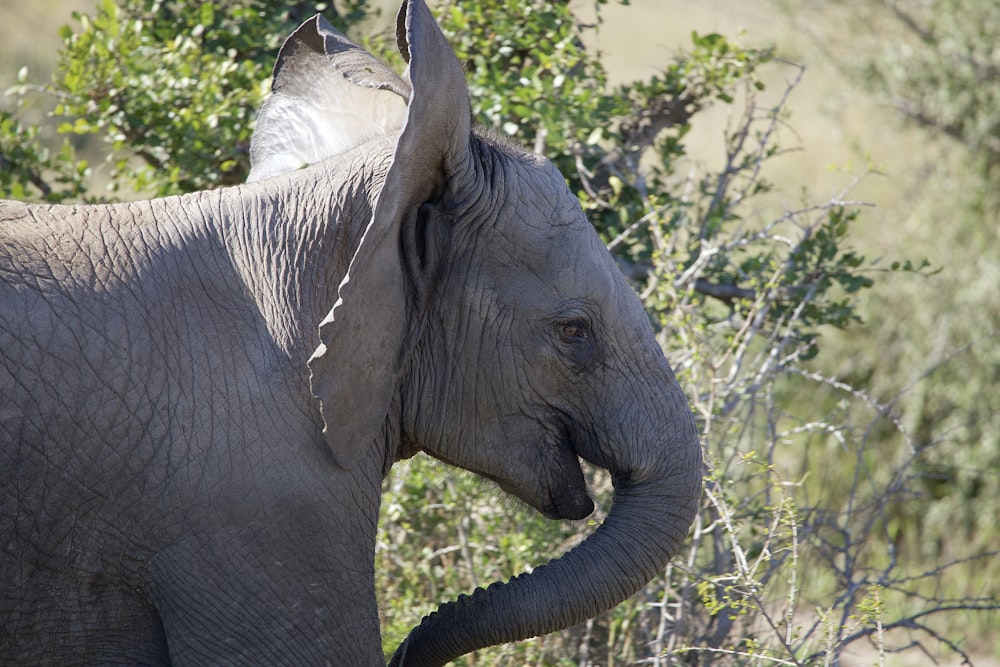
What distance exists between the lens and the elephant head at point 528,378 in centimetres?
293

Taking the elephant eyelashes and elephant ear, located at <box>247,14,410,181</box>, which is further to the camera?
elephant ear, located at <box>247,14,410,181</box>

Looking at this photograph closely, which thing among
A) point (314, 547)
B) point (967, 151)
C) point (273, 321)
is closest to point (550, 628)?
point (314, 547)

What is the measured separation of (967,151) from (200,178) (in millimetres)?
7032

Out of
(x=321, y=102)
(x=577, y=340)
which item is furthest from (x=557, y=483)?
(x=321, y=102)

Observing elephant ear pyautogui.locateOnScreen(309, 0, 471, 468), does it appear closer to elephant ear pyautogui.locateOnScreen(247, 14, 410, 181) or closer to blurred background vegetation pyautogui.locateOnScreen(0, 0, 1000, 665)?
elephant ear pyautogui.locateOnScreen(247, 14, 410, 181)

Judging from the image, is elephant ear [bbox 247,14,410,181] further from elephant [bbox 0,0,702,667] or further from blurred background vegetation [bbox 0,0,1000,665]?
blurred background vegetation [bbox 0,0,1000,665]

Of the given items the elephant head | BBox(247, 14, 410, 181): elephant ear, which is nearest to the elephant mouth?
the elephant head

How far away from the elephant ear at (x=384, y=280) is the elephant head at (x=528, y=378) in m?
0.07

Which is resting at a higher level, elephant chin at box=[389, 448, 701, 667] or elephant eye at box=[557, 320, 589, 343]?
elephant eye at box=[557, 320, 589, 343]

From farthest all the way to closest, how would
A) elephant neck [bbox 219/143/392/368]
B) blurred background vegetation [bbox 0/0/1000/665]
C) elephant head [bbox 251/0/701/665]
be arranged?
blurred background vegetation [bbox 0/0/1000/665] → elephant head [bbox 251/0/701/665] → elephant neck [bbox 219/143/392/368]

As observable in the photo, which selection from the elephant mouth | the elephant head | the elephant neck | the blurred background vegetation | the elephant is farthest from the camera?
the blurred background vegetation

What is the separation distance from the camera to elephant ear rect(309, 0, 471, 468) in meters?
2.59

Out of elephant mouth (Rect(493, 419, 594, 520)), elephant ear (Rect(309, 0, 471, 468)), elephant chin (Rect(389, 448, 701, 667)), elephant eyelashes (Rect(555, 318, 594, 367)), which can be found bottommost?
elephant chin (Rect(389, 448, 701, 667))

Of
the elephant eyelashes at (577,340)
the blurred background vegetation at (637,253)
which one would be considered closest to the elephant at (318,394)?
the elephant eyelashes at (577,340)
